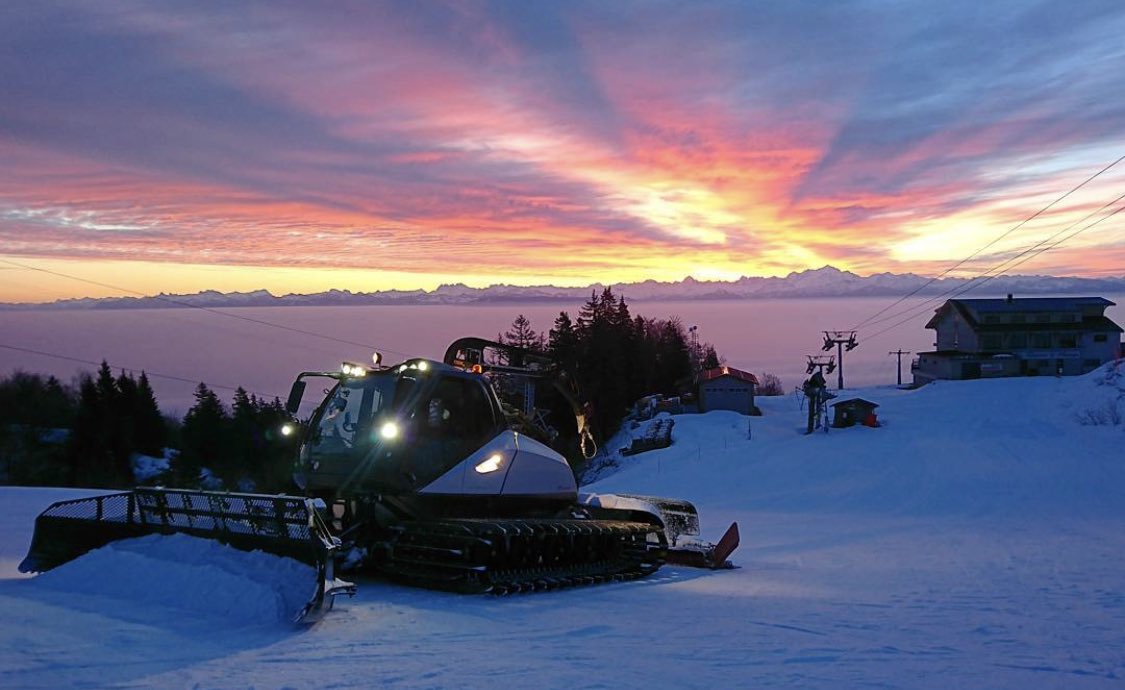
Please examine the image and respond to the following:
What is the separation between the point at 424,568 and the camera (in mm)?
11016

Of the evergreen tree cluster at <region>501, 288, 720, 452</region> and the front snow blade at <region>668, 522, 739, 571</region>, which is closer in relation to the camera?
the front snow blade at <region>668, 522, 739, 571</region>

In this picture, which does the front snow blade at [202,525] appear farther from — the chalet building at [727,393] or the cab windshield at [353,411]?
the chalet building at [727,393]

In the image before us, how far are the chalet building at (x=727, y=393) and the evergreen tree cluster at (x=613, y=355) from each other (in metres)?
6.16

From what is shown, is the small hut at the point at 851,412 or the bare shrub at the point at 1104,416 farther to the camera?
the small hut at the point at 851,412

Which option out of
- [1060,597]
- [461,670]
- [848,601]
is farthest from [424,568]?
[1060,597]

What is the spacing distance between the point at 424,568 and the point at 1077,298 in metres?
72.5

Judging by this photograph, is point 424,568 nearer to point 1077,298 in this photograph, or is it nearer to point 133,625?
point 133,625

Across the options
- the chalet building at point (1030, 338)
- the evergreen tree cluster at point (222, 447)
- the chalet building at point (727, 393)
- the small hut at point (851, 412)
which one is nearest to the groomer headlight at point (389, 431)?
the small hut at point (851, 412)

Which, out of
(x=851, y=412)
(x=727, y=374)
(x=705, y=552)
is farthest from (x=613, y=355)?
(x=705, y=552)

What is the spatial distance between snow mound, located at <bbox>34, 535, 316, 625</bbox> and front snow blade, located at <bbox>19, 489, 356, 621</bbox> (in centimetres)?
17

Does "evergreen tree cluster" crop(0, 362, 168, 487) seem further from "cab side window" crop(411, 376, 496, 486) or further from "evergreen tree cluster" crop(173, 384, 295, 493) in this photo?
"cab side window" crop(411, 376, 496, 486)

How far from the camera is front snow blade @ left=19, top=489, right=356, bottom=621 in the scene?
30.6 feet

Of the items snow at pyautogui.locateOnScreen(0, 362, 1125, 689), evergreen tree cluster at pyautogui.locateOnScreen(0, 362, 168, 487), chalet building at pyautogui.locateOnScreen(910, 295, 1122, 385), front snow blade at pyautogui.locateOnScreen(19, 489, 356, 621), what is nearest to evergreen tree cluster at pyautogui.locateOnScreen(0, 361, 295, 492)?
evergreen tree cluster at pyautogui.locateOnScreen(0, 362, 168, 487)

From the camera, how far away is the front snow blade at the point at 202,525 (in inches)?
367
